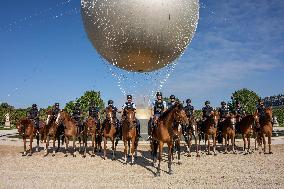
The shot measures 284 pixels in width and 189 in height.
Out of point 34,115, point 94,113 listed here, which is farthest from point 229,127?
point 34,115

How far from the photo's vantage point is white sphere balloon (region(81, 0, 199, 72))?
54.0 feet

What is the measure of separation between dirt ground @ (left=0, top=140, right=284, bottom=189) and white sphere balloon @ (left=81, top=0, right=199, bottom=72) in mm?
5204

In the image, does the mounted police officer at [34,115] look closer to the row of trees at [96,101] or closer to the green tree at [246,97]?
the row of trees at [96,101]

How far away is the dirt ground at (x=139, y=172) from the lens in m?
11.2

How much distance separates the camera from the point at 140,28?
1672cm

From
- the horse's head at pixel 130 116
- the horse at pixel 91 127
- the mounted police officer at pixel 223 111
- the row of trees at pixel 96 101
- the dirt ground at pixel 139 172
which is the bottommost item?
the dirt ground at pixel 139 172

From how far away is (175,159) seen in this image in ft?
57.4

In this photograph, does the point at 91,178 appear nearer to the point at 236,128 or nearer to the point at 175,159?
the point at 175,159

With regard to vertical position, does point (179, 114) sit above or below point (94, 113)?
below

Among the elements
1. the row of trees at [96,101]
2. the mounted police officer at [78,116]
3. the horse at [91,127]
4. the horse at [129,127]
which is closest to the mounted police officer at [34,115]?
the mounted police officer at [78,116]

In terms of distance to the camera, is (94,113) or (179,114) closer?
(179,114)

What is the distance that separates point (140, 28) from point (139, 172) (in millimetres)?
6578

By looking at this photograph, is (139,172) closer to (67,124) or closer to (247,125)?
(67,124)

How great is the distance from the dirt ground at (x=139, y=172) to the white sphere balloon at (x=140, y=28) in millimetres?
5204
